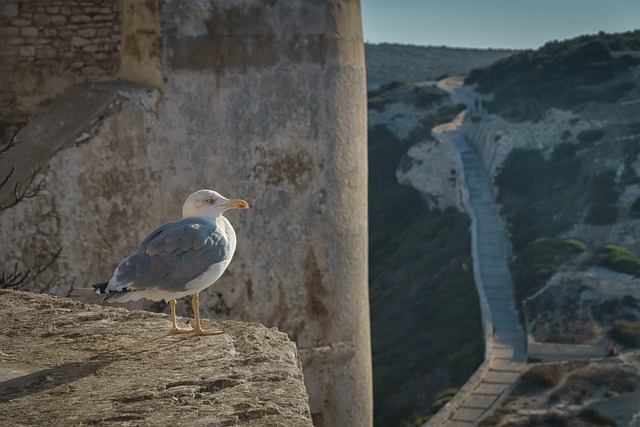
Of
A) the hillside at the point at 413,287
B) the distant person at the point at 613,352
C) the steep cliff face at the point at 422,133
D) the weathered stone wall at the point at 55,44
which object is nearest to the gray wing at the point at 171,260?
the weathered stone wall at the point at 55,44

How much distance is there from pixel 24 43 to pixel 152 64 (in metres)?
1.02

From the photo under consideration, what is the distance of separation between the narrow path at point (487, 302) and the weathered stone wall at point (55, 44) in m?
15.9

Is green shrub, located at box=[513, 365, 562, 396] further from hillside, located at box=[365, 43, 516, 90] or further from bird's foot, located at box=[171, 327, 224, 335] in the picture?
hillside, located at box=[365, 43, 516, 90]

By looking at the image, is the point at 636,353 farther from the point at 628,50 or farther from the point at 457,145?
the point at 628,50

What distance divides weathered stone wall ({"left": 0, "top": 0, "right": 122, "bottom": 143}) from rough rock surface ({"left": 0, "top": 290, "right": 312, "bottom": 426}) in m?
3.55

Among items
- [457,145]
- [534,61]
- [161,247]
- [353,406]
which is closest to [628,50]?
[534,61]

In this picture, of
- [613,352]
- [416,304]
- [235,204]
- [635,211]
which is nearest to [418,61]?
[635,211]

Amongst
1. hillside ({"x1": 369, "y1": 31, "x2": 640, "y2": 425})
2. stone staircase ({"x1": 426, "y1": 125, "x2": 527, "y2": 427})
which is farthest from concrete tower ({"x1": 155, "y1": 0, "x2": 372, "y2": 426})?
stone staircase ({"x1": 426, "y1": 125, "x2": 527, "y2": 427})

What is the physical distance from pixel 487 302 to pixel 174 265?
30138mm

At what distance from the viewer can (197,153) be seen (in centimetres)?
964

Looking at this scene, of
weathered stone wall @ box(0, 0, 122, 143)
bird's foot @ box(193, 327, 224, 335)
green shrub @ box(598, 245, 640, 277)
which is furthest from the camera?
green shrub @ box(598, 245, 640, 277)

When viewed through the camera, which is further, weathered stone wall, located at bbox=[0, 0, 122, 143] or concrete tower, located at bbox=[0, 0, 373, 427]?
weathered stone wall, located at bbox=[0, 0, 122, 143]

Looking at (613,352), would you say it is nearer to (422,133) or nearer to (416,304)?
(416,304)

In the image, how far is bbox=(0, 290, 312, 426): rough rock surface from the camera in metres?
4.39
